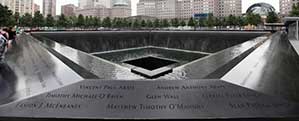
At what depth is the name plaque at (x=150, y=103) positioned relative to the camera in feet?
6.70

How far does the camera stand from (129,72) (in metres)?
4.27

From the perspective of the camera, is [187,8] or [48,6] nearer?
[187,8]

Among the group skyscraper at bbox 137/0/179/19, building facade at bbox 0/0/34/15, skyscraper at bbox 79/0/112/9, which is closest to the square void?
building facade at bbox 0/0/34/15

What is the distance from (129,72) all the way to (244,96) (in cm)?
229

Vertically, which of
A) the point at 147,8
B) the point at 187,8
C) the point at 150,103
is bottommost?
the point at 150,103

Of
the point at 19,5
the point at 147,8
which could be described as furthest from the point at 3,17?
the point at 147,8

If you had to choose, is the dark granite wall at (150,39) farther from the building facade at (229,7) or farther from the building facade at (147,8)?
the building facade at (147,8)

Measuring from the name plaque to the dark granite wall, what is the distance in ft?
43.1

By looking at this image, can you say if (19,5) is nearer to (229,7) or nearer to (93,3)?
(93,3)

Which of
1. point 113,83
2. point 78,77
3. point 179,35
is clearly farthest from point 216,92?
point 179,35

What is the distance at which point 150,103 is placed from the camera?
2.23 meters

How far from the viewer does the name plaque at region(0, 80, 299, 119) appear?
2.04 metres

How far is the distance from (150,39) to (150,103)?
16.4 metres

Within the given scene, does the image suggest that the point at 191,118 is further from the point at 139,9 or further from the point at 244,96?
the point at 139,9
